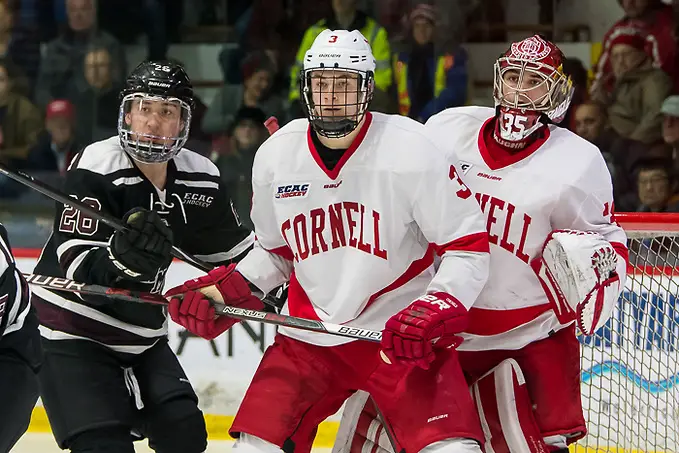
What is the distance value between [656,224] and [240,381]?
1595 mm

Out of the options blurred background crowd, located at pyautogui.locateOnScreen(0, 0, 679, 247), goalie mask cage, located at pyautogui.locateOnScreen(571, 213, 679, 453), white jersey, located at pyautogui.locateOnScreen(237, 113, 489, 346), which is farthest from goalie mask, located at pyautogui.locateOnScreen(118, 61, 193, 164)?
blurred background crowd, located at pyautogui.locateOnScreen(0, 0, 679, 247)

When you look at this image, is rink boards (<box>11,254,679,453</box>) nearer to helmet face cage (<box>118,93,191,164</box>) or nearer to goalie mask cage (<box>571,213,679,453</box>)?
goalie mask cage (<box>571,213,679,453</box>)

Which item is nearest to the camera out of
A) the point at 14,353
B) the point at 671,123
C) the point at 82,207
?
the point at 14,353

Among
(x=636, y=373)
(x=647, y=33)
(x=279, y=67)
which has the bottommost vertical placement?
(x=636, y=373)

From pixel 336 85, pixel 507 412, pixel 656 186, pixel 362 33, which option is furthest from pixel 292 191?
pixel 362 33

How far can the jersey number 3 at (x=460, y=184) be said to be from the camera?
7.49 ft

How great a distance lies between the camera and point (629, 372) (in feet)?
10.4

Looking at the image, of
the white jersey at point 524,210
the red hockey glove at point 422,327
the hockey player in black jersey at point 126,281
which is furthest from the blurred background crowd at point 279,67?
the red hockey glove at point 422,327

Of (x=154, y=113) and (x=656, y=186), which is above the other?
(x=154, y=113)

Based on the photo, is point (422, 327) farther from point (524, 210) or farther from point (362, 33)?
point (362, 33)

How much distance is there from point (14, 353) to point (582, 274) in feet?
3.92

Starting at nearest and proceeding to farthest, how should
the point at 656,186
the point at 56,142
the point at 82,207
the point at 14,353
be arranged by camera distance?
the point at 14,353
the point at 82,207
the point at 656,186
the point at 56,142

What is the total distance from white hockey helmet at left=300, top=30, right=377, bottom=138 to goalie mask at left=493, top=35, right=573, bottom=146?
337 millimetres

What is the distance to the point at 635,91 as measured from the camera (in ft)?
14.7
